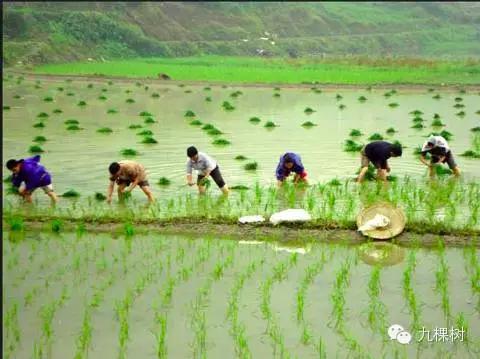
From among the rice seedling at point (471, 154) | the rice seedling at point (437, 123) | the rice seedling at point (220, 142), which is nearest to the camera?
the rice seedling at point (471, 154)

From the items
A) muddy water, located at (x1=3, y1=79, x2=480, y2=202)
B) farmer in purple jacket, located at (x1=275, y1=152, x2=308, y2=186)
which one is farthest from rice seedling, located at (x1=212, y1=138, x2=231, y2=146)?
farmer in purple jacket, located at (x1=275, y1=152, x2=308, y2=186)

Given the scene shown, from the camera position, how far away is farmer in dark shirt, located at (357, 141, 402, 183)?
9.98 metres

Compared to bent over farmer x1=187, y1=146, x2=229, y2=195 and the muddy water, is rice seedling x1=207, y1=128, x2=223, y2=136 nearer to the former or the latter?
the muddy water

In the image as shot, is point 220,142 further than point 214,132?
No

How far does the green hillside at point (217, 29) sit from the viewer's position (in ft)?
135

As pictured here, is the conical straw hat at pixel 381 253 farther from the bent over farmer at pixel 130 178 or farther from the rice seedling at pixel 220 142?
the rice seedling at pixel 220 142

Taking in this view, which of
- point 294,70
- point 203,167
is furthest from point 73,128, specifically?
point 294,70

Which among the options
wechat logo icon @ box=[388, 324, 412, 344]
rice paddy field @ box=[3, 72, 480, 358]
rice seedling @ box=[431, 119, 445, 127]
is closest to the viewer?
wechat logo icon @ box=[388, 324, 412, 344]

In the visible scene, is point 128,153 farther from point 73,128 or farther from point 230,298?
point 230,298

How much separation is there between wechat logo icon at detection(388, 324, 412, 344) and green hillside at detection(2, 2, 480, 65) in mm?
32885

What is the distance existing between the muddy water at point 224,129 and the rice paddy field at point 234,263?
98 millimetres

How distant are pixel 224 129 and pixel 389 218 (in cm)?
1013

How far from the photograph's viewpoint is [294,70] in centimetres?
3706

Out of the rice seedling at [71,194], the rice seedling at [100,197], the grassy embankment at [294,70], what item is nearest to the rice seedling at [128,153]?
the rice seedling at [71,194]
